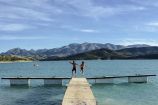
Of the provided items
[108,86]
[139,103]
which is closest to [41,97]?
[139,103]

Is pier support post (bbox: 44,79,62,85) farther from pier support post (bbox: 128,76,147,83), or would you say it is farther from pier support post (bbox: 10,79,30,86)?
pier support post (bbox: 128,76,147,83)

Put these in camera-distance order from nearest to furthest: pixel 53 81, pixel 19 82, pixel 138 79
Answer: pixel 53 81 < pixel 19 82 < pixel 138 79

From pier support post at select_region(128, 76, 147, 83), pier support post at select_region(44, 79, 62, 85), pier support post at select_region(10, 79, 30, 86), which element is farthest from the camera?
pier support post at select_region(128, 76, 147, 83)

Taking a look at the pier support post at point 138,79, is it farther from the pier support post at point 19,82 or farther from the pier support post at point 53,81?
the pier support post at point 19,82

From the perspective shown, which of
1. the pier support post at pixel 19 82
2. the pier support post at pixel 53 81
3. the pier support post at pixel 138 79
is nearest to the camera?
the pier support post at pixel 53 81

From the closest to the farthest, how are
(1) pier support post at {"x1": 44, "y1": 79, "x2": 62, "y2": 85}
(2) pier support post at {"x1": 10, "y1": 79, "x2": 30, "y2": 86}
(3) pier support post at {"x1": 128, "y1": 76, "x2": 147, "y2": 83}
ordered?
1. (1) pier support post at {"x1": 44, "y1": 79, "x2": 62, "y2": 85}
2. (2) pier support post at {"x1": 10, "y1": 79, "x2": 30, "y2": 86}
3. (3) pier support post at {"x1": 128, "y1": 76, "x2": 147, "y2": 83}

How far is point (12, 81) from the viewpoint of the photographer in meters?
54.2

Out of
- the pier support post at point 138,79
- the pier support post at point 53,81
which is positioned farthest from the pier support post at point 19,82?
the pier support post at point 138,79

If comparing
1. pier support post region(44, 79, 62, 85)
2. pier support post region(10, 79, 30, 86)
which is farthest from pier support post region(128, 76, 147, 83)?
pier support post region(10, 79, 30, 86)

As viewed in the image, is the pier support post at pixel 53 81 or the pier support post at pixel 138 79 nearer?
the pier support post at pixel 53 81

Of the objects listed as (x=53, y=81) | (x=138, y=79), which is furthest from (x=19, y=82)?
(x=138, y=79)

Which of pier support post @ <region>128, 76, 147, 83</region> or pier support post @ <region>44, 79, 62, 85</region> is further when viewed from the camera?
pier support post @ <region>128, 76, 147, 83</region>

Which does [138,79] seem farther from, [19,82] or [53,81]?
[19,82]

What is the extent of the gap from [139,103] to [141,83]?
70.3 ft
